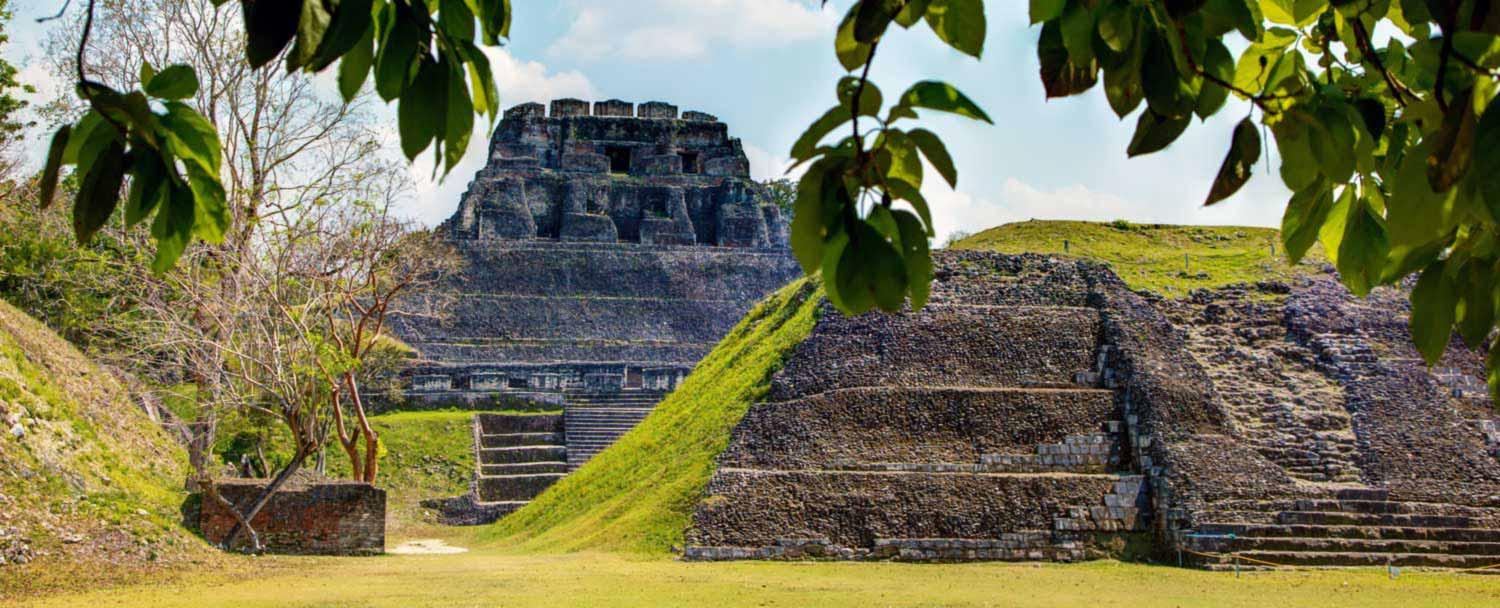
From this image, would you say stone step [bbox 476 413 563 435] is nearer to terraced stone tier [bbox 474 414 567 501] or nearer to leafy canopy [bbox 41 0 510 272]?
terraced stone tier [bbox 474 414 567 501]

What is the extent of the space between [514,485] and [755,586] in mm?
12945

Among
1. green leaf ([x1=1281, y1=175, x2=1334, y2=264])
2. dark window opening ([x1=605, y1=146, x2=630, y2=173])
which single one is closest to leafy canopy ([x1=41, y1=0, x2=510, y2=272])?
green leaf ([x1=1281, y1=175, x2=1334, y2=264])

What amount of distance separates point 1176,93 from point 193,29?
1424cm

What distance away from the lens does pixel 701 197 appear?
114 ft

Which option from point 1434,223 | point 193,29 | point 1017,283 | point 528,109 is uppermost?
point 528,109

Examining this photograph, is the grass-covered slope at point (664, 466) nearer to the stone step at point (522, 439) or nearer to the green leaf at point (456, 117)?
the stone step at point (522, 439)

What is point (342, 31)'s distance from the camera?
1.36 metres

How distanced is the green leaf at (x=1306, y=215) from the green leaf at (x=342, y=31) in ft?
4.35

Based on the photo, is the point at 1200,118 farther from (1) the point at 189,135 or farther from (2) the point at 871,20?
(1) the point at 189,135

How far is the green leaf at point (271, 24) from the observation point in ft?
4.37

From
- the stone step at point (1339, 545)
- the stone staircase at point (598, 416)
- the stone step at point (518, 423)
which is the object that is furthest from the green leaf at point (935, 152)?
the stone step at point (518, 423)

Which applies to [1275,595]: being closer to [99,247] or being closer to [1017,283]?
[1017,283]

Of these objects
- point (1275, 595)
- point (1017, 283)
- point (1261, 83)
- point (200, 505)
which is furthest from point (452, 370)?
point (1261, 83)

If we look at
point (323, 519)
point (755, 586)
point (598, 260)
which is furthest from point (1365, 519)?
point (598, 260)
